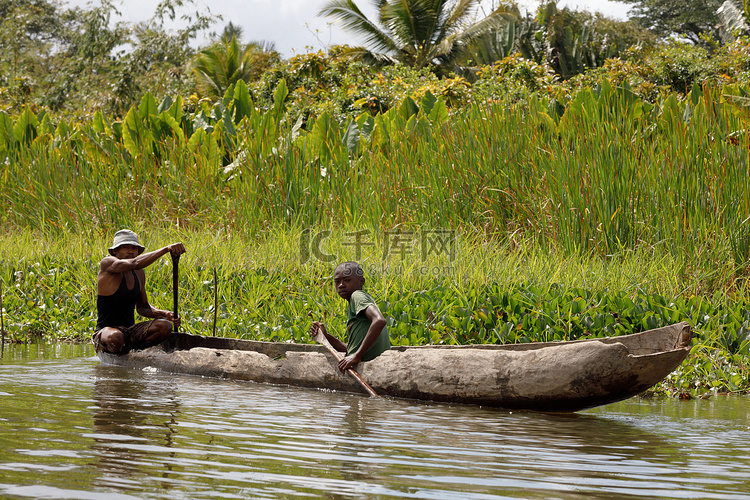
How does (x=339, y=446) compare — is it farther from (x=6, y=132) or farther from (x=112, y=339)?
(x=6, y=132)

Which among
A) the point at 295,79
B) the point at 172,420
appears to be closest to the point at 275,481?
the point at 172,420

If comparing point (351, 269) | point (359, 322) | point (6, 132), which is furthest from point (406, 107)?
point (359, 322)

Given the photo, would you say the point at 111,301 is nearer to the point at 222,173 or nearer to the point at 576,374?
the point at 576,374

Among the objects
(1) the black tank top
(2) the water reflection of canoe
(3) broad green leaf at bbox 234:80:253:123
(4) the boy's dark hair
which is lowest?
(2) the water reflection of canoe

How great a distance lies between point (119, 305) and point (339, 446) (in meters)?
3.92

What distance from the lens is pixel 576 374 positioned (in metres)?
5.12

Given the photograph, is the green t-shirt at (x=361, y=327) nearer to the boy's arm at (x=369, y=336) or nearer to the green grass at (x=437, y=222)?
the boy's arm at (x=369, y=336)

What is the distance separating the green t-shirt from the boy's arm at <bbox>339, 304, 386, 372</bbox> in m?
0.07

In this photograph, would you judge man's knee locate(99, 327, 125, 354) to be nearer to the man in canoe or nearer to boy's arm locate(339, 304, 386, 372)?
the man in canoe

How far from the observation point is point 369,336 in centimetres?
592

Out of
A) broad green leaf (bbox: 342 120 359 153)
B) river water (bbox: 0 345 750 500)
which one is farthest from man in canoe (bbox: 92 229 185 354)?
broad green leaf (bbox: 342 120 359 153)

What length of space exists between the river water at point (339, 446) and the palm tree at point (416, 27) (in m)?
22.3

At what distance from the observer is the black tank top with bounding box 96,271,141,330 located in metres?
7.43

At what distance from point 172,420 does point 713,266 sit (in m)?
5.57
